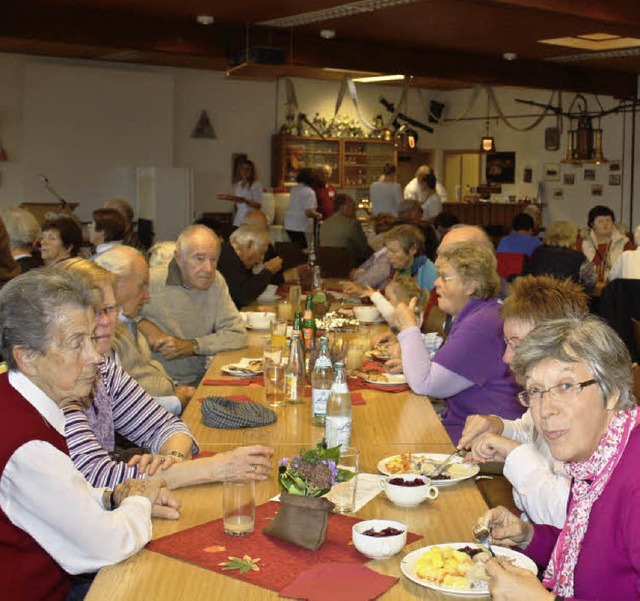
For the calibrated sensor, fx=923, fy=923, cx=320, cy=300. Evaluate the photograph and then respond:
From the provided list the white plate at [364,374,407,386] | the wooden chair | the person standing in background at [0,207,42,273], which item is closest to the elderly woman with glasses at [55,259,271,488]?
the white plate at [364,374,407,386]

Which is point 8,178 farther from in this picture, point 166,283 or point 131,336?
point 131,336

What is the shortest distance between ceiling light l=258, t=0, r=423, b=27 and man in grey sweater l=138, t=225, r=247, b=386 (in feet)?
13.3

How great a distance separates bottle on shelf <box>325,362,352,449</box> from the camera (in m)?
2.66

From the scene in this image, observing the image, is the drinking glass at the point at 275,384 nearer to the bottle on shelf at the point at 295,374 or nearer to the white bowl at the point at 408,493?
the bottle on shelf at the point at 295,374

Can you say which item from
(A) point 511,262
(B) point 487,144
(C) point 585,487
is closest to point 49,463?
(C) point 585,487

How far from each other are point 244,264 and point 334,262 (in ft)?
8.53

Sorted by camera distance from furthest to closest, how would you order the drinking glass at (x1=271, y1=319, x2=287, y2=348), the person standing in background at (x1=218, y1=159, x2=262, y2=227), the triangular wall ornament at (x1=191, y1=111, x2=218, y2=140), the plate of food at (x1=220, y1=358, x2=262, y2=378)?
the triangular wall ornament at (x1=191, y1=111, x2=218, y2=140) < the person standing in background at (x1=218, y1=159, x2=262, y2=227) < the drinking glass at (x1=271, y1=319, x2=287, y2=348) < the plate of food at (x1=220, y1=358, x2=262, y2=378)

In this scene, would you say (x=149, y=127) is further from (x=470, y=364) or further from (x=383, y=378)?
(x=470, y=364)

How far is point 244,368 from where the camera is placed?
398cm

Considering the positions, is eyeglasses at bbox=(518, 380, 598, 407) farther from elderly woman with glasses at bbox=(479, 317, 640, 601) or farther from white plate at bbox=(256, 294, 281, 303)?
white plate at bbox=(256, 294, 281, 303)

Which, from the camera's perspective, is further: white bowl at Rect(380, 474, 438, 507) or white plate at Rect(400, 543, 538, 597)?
white bowl at Rect(380, 474, 438, 507)

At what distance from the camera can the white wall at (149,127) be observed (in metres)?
12.4

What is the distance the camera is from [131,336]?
3.79m

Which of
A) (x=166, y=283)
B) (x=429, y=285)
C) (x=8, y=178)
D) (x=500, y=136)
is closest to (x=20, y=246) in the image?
(x=166, y=283)
